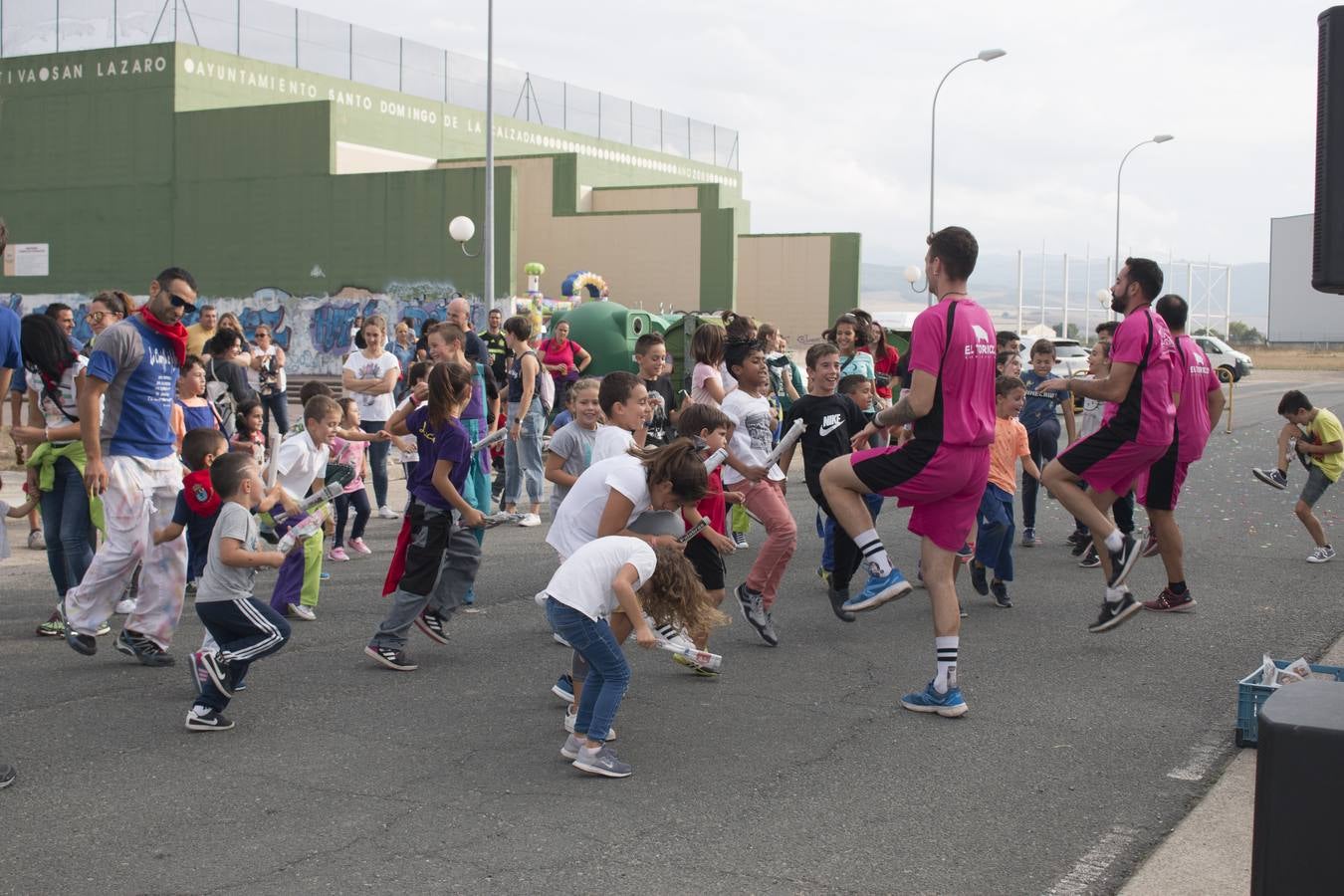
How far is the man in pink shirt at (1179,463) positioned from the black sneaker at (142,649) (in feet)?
18.1

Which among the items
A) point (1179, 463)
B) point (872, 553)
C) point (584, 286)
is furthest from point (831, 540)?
point (584, 286)

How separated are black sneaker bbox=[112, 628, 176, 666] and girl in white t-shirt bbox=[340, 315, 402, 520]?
4.58 m

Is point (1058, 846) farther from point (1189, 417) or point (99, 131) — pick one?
point (99, 131)

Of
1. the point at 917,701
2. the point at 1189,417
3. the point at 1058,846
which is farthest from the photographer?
the point at 1189,417

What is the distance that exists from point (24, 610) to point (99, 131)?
29935 millimetres

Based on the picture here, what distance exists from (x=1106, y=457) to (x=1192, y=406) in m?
1.48

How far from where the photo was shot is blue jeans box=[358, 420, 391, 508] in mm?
11805

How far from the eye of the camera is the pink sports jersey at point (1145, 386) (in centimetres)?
742

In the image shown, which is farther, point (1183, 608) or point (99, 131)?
point (99, 131)

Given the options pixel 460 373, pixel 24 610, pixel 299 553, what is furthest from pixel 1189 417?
pixel 24 610

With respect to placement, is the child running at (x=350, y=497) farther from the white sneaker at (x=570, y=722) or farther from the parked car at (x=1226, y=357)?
the parked car at (x=1226, y=357)

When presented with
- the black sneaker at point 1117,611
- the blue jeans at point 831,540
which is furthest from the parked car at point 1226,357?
the black sneaker at point 1117,611

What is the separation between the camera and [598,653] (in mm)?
5172

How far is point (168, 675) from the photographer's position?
22.1 ft
